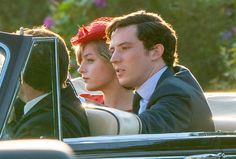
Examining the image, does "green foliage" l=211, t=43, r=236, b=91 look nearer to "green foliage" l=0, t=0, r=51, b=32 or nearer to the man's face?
"green foliage" l=0, t=0, r=51, b=32

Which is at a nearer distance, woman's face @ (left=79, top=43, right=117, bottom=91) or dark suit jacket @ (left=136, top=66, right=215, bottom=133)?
dark suit jacket @ (left=136, top=66, right=215, bottom=133)

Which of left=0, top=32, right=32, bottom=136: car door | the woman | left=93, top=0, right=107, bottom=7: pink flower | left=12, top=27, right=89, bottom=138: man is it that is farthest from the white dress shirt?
left=93, top=0, right=107, bottom=7: pink flower

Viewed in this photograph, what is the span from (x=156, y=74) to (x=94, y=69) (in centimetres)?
70

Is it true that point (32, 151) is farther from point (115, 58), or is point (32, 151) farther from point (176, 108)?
point (115, 58)

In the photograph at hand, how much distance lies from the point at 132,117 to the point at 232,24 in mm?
7225

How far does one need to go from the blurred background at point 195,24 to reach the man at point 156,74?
239 inches

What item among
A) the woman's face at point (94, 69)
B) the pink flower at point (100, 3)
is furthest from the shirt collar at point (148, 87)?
the pink flower at point (100, 3)

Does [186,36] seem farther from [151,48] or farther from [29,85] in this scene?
[29,85]

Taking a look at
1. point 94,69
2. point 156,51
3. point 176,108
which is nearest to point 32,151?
point 176,108

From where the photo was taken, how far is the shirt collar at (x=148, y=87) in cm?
507

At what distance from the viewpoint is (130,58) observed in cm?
509

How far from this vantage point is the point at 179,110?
483 cm

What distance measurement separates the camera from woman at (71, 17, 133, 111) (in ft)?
18.5

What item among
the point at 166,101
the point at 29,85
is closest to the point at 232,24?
the point at 166,101
